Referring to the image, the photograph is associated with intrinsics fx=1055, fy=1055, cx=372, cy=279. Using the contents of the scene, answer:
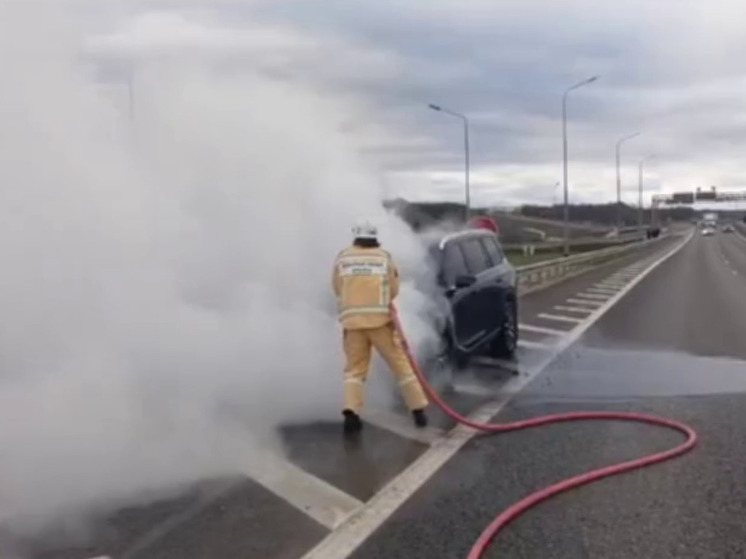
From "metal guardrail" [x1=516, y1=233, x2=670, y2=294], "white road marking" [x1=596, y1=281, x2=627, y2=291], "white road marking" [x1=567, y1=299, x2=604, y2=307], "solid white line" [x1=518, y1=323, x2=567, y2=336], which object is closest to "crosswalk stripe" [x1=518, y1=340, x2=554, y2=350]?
"solid white line" [x1=518, y1=323, x2=567, y2=336]

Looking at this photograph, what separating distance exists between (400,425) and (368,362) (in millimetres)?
593

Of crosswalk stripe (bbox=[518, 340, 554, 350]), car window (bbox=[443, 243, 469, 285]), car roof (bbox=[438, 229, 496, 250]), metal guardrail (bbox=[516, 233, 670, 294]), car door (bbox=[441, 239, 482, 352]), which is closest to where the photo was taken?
car door (bbox=[441, 239, 482, 352])

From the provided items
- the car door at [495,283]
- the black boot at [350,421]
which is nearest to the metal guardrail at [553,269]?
the car door at [495,283]

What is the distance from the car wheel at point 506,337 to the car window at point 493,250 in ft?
1.72

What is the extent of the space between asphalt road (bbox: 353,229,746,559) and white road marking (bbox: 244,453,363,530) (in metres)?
0.37

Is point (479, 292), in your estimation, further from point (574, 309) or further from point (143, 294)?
point (574, 309)

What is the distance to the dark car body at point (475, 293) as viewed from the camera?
1069 centimetres

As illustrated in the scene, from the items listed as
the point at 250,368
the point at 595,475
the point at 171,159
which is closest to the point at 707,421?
the point at 595,475

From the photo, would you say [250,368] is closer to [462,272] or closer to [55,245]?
[55,245]

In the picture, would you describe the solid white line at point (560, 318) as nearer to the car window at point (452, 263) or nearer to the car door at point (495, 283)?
the car door at point (495, 283)

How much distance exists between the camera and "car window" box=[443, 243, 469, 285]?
10.8 metres

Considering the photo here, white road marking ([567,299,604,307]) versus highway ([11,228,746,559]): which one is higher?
highway ([11,228,746,559])

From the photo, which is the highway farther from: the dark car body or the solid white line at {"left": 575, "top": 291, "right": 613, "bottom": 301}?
the solid white line at {"left": 575, "top": 291, "right": 613, "bottom": 301}

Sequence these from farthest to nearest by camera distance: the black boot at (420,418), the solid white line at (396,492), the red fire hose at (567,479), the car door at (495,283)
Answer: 1. the car door at (495,283)
2. the black boot at (420,418)
3. the red fire hose at (567,479)
4. the solid white line at (396,492)
